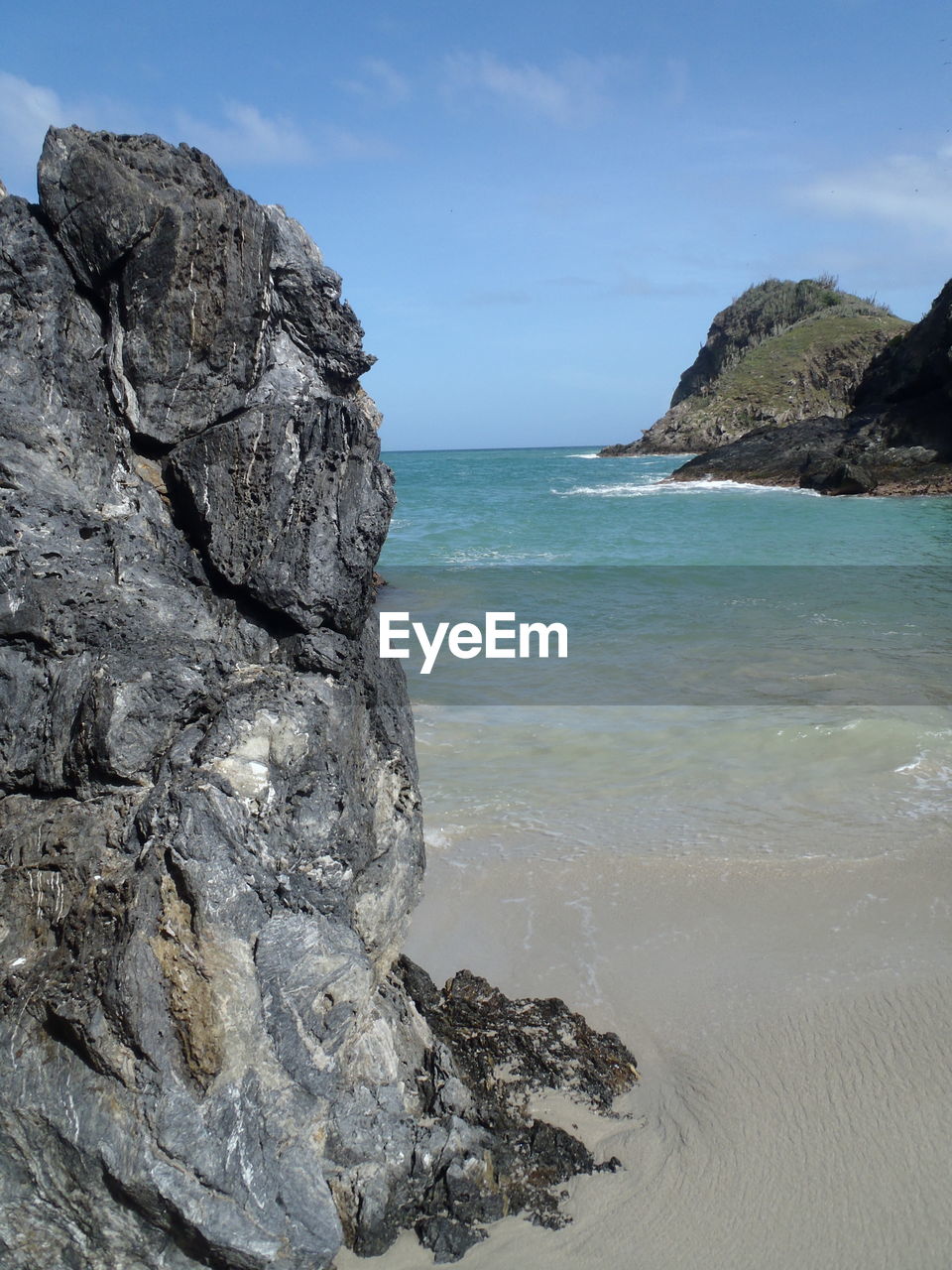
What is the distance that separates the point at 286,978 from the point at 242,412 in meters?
1.75

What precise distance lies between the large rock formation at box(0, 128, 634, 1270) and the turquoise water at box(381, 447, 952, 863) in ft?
9.30

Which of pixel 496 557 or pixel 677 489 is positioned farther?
pixel 677 489

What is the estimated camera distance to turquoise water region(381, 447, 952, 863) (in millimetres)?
6172

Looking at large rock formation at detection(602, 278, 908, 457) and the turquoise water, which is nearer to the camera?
the turquoise water

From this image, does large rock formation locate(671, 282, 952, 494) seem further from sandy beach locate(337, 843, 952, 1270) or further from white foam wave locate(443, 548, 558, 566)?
sandy beach locate(337, 843, 952, 1270)

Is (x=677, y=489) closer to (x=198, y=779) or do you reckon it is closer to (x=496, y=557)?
(x=496, y=557)

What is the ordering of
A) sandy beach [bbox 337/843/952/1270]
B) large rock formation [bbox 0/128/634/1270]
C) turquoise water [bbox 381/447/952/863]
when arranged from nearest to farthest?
large rock formation [bbox 0/128/634/1270] → sandy beach [bbox 337/843/952/1270] → turquoise water [bbox 381/447/952/863]

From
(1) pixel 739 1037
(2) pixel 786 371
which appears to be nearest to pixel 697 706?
(1) pixel 739 1037

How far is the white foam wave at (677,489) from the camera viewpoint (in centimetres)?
3822

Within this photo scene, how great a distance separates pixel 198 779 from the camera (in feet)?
9.33

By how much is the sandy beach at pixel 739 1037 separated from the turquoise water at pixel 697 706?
0.49 meters

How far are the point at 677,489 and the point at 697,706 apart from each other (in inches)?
1306

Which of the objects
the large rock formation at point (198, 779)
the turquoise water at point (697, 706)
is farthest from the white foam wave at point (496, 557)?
the large rock formation at point (198, 779)

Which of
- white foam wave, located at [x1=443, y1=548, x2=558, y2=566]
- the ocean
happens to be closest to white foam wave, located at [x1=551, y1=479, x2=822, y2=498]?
white foam wave, located at [x1=443, y1=548, x2=558, y2=566]
